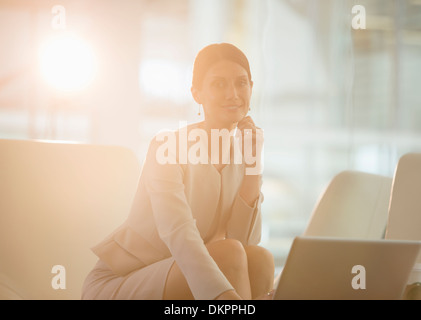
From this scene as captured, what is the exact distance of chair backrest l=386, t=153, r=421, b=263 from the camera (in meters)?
1.68

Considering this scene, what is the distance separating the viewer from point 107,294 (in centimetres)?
127

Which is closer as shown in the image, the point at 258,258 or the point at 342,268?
the point at 342,268

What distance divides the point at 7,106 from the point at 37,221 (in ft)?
6.76

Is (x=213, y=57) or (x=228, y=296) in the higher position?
(x=213, y=57)

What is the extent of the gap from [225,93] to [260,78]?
97.1 inches

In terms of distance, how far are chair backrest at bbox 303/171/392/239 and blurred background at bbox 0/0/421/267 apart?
1.74 meters

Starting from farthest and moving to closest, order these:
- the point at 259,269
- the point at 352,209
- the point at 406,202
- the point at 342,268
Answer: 1. the point at 352,209
2. the point at 406,202
3. the point at 259,269
4. the point at 342,268

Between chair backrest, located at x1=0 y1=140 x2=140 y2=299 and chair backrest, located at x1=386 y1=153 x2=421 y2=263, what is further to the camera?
chair backrest, located at x1=386 y1=153 x2=421 y2=263

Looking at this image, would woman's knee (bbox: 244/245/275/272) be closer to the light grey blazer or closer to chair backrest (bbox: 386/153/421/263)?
the light grey blazer

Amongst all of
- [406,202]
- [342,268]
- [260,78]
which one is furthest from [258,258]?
[260,78]

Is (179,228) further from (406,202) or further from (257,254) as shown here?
(406,202)

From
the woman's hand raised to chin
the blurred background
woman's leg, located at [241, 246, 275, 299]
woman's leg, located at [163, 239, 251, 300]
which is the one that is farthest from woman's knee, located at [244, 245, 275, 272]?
the blurred background

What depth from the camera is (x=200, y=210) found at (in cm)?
138
